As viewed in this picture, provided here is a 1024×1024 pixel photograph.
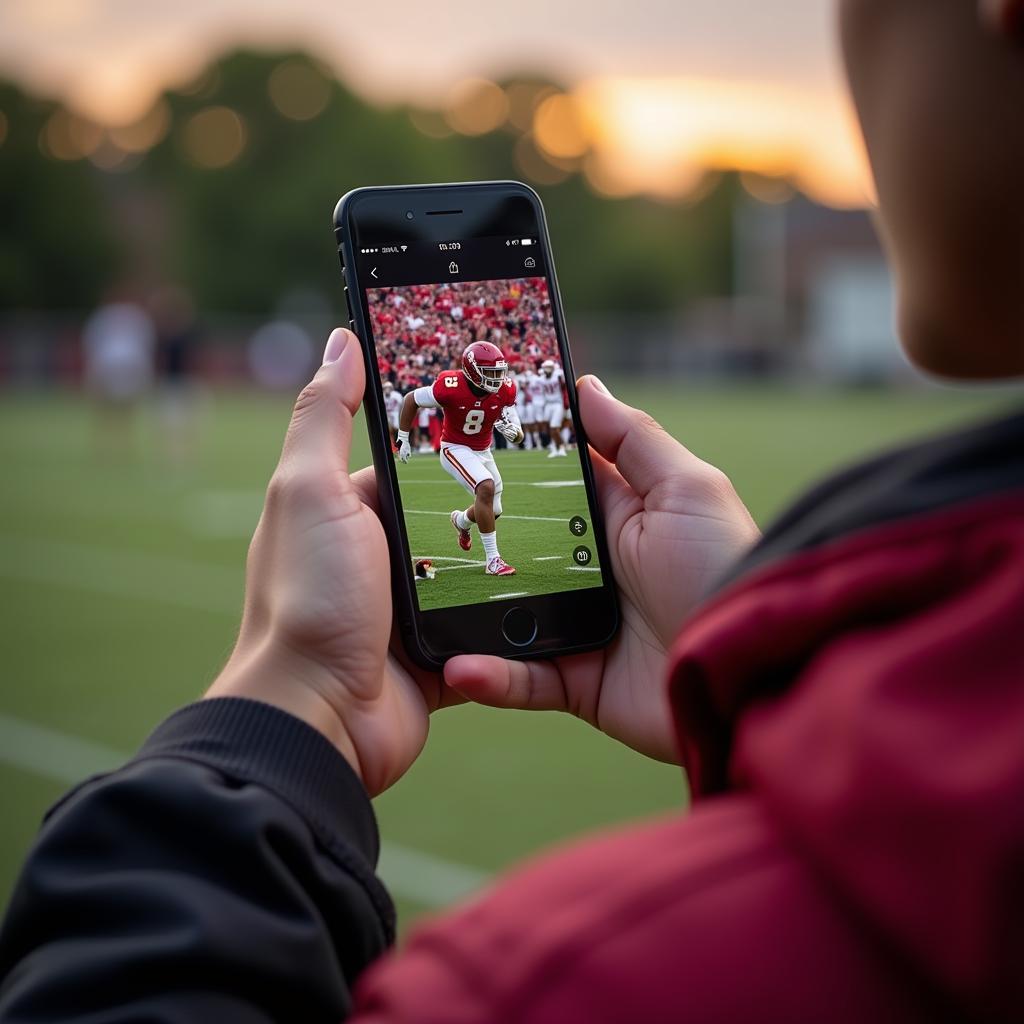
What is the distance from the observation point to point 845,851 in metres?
0.63

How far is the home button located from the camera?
6.67 ft

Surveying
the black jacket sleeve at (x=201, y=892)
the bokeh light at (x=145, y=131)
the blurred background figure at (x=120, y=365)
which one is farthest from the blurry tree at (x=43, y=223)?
the black jacket sleeve at (x=201, y=892)

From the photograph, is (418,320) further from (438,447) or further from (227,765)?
(227,765)

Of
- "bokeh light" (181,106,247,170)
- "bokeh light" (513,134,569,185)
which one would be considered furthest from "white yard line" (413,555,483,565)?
"bokeh light" (513,134,569,185)

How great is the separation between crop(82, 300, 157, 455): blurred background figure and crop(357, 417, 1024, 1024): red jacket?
66.9ft

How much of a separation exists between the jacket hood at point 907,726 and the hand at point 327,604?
0.81 meters

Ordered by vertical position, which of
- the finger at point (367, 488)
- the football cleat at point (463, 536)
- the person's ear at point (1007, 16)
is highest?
the person's ear at point (1007, 16)

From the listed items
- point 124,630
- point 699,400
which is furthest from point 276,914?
point 699,400

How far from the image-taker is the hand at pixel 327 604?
1.52 meters

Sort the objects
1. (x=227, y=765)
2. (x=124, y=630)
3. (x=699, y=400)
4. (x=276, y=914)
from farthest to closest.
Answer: (x=699, y=400) < (x=124, y=630) < (x=227, y=765) < (x=276, y=914)

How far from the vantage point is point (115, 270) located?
175 feet

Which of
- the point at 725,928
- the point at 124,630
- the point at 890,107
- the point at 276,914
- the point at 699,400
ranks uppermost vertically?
the point at 890,107

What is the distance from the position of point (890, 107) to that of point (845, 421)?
26.7 m

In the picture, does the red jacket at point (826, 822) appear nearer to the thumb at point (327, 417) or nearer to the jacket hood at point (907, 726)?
the jacket hood at point (907, 726)
